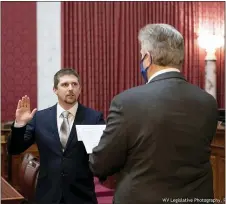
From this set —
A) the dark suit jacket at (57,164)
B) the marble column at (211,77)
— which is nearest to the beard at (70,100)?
the dark suit jacket at (57,164)

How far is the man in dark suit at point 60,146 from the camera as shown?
2344mm

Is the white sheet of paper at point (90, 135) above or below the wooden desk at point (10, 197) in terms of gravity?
above

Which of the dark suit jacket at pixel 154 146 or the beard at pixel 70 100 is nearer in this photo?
the dark suit jacket at pixel 154 146

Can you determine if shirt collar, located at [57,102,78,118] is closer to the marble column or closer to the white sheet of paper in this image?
the white sheet of paper

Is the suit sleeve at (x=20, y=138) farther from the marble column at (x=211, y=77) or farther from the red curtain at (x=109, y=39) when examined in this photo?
the marble column at (x=211, y=77)

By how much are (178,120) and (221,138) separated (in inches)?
126

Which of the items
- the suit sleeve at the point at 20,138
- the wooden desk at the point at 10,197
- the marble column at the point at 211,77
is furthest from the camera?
the marble column at the point at 211,77

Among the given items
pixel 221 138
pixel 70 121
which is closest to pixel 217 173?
pixel 221 138

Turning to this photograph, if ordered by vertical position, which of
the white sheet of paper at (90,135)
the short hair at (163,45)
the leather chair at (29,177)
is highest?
the short hair at (163,45)

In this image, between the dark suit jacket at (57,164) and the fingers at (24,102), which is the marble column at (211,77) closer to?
the dark suit jacket at (57,164)

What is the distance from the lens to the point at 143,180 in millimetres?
1579

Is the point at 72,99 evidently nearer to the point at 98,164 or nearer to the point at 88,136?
the point at 88,136

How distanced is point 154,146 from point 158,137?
0.04m

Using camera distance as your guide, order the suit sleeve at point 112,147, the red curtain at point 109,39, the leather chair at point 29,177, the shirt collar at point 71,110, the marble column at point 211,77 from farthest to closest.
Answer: the marble column at point 211,77 → the red curtain at point 109,39 → the leather chair at point 29,177 → the shirt collar at point 71,110 → the suit sleeve at point 112,147
